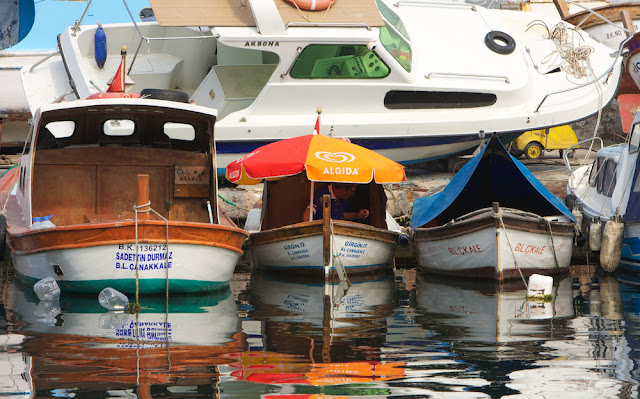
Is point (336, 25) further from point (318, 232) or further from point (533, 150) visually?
point (533, 150)

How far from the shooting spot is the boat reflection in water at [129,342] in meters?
6.59

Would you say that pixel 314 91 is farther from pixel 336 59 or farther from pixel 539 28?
pixel 539 28

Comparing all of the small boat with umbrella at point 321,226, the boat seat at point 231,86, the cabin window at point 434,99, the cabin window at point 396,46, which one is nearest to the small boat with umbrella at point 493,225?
the small boat with umbrella at point 321,226

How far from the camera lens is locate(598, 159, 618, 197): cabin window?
14.3 meters

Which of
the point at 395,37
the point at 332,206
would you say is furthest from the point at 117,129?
the point at 395,37

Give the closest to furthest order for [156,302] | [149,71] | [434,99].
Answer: [156,302]
[434,99]
[149,71]

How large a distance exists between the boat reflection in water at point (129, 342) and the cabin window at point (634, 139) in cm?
646

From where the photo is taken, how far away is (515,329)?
8.96 meters

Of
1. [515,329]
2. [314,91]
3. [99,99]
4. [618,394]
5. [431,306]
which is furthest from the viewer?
[314,91]

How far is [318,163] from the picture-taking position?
40.5ft

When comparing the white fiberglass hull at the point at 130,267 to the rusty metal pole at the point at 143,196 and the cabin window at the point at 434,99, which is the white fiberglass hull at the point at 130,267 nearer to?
the rusty metal pole at the point at 143,196

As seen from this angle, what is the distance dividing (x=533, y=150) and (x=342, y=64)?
4561 millimetres

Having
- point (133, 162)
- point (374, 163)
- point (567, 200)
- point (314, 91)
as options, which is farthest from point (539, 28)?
point (133, 162)

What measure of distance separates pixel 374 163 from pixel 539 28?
25.5 feet
